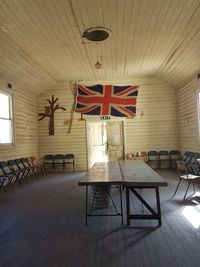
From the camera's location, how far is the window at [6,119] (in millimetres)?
7328

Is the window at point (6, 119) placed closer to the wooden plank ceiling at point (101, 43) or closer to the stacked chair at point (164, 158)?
the wooden plank ceiling at point (101, 43)

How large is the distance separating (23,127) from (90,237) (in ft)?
20.0

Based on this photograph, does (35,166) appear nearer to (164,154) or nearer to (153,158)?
(153,158)

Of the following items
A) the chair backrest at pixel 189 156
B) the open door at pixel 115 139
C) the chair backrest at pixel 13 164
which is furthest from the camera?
the open door at pixel 115 139

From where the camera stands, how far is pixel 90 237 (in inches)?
130

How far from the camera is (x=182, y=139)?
9289mm

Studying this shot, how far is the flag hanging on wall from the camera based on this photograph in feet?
32.1

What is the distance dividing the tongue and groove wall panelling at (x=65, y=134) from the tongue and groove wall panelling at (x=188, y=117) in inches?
144

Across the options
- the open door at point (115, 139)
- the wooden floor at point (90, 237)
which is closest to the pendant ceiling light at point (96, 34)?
the wooden floor at point (90, 237)

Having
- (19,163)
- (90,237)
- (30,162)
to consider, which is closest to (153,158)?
(30,162)

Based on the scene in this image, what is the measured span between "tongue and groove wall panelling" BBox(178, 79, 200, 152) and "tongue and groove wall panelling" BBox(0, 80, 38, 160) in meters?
5.46

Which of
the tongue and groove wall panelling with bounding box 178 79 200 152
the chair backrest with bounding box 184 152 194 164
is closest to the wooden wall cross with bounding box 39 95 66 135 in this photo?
the tongue and groove wall panelling with bounding box 178 79 200 152

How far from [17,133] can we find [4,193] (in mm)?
2417

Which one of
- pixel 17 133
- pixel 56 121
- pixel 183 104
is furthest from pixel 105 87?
pixel 17 133
